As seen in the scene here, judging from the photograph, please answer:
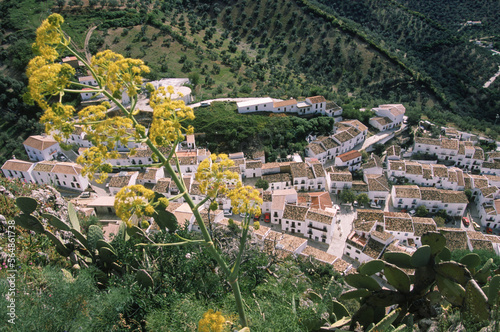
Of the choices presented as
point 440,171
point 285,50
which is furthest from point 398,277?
point 285,50

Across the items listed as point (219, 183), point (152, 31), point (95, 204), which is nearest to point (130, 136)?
point (219, 183)

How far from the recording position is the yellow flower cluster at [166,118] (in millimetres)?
4148

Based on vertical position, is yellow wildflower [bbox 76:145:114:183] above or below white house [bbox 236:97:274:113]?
above

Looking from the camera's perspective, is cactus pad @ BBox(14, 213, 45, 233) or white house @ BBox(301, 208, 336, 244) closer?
cactus pad @ BBox(14, 213, 45, 233)

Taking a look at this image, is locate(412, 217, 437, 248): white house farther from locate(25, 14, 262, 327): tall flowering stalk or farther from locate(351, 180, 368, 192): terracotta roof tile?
locate(25, 14, 262, 327): tall flowering stalk

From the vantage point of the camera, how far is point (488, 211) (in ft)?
97.5

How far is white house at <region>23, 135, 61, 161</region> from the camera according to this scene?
3250cm

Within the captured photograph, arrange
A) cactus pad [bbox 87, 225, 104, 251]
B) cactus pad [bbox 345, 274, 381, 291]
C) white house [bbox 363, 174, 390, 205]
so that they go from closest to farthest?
cactus pad [bbox 345, 274, 381, 291] → cactus pad [bbox 87, 225, 104, 251] → white house [bbox 363, 174, 390, 205]

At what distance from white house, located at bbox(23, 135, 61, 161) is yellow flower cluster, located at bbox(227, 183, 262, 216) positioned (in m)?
34.3

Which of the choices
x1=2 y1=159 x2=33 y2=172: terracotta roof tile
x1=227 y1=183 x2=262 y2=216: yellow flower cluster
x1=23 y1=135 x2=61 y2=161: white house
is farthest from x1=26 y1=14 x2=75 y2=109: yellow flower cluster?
x1=23 y1=135 x2=61 y2=161: white house

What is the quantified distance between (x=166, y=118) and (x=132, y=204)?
1198mm

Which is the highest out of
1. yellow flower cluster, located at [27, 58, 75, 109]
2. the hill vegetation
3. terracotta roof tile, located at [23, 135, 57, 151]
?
yellow flower cluster, located at [27, 58, 75, 109]

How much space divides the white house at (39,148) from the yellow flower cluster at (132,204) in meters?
33.9

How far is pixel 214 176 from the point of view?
459 cm
